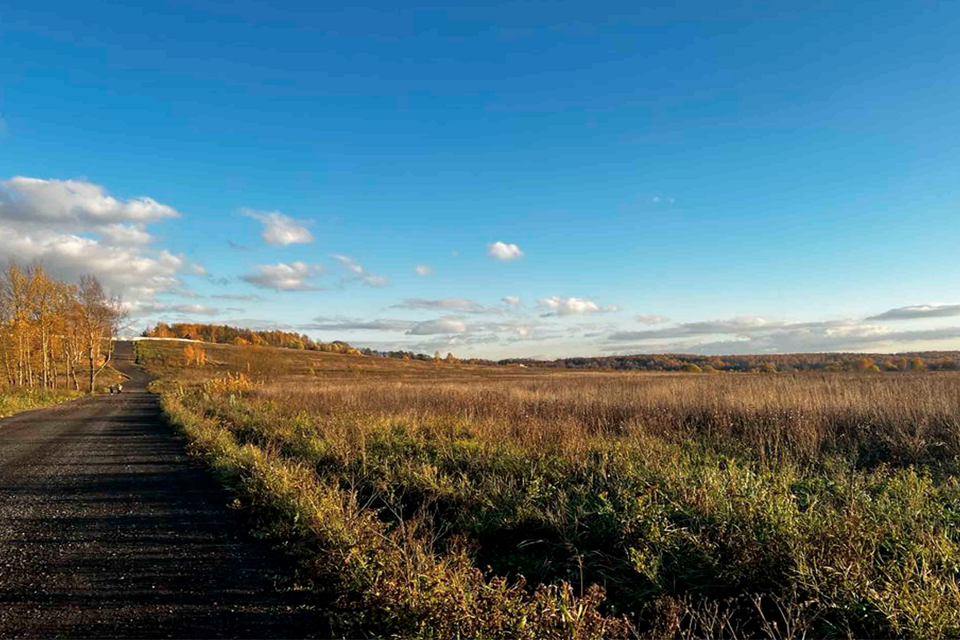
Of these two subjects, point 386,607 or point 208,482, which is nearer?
point 386,607

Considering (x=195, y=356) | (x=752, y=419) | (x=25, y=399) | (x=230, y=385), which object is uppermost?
(x=195, y=356)

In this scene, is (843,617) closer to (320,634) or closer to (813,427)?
(320,634)

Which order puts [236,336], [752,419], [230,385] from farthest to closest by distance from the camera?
[236,336]
[230,385]
[752,419]

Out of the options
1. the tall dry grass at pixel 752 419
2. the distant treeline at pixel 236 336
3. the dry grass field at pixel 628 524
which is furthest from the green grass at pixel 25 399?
the distant treeline at pixel 236 336

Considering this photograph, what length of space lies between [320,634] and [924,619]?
4160 mm

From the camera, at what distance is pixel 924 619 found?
344cm

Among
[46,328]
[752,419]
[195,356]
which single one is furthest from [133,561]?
[195,356]

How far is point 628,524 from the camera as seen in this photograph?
17.3ft

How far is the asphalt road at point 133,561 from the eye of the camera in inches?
151

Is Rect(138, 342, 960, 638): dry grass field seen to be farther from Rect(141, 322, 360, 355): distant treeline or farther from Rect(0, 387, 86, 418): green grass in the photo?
Rect(141, 322, 360, 355): distant treeline

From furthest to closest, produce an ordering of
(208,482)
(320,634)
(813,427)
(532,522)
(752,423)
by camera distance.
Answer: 1. (752,423)
2. (813,427)
3. (208,482)
4. (532,522)
5. (320,634)

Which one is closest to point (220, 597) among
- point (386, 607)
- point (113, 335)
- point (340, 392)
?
point (386, 607)

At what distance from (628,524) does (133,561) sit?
4.95 meters

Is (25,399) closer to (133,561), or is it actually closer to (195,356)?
(133,561)
